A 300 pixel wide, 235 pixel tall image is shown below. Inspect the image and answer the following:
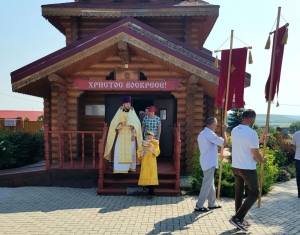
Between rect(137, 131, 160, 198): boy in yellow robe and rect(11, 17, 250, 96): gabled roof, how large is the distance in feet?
7.29

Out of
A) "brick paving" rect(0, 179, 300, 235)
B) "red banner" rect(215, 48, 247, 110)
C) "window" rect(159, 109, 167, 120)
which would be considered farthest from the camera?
"window" rect(159, 109, 167, 120)

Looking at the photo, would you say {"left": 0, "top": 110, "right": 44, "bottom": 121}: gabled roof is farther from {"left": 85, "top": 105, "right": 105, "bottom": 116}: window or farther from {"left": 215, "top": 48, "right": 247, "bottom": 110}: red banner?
{"left": 215, "top": 48, "right": 247, "bottom": 110}: red banner

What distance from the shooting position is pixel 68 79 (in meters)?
9.10

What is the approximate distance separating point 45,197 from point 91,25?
6706mm

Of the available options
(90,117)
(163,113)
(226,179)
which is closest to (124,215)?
(226,179)

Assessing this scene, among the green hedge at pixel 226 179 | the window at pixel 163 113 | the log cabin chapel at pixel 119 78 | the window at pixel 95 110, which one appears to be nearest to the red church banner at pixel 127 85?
the log cabin chapel at pixel 119 78

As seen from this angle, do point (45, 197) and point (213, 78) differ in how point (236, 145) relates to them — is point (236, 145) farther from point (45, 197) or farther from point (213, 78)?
point (45, 197)

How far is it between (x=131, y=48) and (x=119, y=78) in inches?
35.1

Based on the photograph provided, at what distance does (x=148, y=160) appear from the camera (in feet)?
22.9

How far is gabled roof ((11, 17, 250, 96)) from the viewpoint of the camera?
795 cm

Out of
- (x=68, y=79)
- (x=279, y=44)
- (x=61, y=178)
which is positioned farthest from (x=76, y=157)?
(x=279, y=44)

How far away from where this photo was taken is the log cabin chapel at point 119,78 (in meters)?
7.99

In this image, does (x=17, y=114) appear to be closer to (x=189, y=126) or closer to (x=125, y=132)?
(x=189, y=126)

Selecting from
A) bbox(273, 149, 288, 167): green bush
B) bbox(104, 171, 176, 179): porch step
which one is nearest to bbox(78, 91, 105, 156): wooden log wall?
bbox(104, 171, 176, 179): porch step
